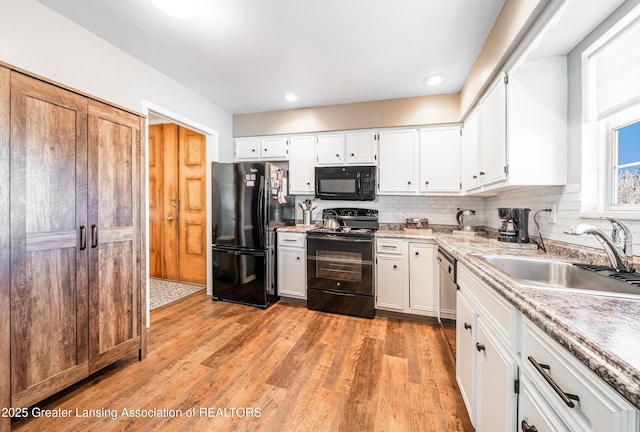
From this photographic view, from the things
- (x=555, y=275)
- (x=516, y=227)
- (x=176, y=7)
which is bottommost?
(x=555, y=275)

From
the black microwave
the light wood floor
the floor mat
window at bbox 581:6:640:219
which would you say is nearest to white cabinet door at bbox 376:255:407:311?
the light wood floor

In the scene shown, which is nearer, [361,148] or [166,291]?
[361,148]

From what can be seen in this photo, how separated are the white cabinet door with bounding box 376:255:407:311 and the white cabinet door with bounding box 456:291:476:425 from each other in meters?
1.04

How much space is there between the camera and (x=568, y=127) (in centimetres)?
160

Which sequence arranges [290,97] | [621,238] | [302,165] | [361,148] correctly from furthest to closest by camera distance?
[302,165], [361,148], [290,97], [621,238]

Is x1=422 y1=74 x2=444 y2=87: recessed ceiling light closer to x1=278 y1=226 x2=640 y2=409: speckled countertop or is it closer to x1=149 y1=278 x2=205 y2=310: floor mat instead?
x1=278 y1=226 x2=640 y2=409: speckled countertop

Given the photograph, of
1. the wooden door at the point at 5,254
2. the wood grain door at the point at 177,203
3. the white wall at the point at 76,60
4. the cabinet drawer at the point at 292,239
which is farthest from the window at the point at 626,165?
the wood grain door at the point at 177,203

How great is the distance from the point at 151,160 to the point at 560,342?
479cm

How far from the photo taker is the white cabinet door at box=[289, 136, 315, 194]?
3.42 m

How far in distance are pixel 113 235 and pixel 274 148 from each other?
7.36ft

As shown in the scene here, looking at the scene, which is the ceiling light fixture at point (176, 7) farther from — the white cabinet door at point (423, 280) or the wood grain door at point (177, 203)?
the white cabinet door at point (423, 280)

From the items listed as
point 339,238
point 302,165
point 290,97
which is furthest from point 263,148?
point 339,238

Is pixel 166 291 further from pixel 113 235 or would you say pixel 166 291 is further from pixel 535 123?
pixel 535 123

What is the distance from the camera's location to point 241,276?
3.10 meters
